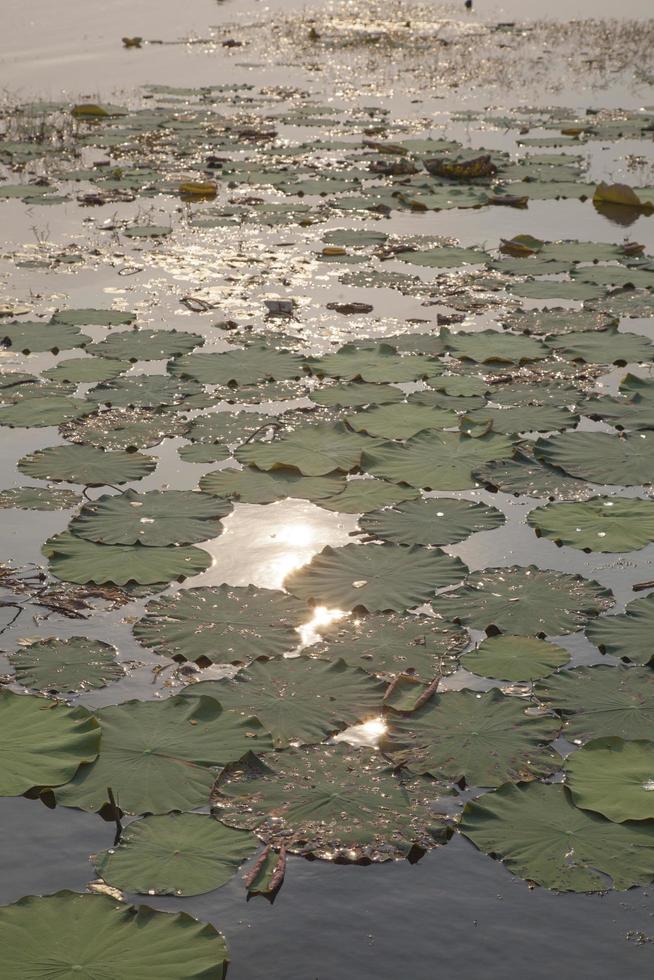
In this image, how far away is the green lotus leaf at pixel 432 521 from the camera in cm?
420

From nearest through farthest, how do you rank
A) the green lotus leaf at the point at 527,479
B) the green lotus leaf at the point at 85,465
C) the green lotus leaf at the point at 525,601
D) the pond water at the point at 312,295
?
1. the pond water at the point at 312,295
2. the green lotus leaf at the point at 525,601
3. the green lotus leaf at the point at 527,479
4. the green lotus leaf at the point at 85,465

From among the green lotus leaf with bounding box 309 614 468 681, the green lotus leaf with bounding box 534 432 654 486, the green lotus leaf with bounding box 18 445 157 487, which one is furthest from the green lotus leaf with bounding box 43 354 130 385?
the green lotus leaf with bounding box 309 614 468 681

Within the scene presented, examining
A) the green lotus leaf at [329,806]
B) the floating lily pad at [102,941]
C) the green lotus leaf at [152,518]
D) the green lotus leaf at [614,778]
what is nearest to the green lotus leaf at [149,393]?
the green lotus leaf at [152,518]

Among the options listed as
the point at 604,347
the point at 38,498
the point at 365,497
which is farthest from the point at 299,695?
the point at 604,347

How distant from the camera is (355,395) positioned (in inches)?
215

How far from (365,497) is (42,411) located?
1.62 meters

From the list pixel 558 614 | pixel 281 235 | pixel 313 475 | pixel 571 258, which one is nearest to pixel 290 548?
pixel 313 475

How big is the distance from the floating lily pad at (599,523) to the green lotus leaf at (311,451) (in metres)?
0.82

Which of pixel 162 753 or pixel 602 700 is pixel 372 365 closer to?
pixel 602 700

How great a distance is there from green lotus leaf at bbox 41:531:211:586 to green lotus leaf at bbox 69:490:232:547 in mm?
46

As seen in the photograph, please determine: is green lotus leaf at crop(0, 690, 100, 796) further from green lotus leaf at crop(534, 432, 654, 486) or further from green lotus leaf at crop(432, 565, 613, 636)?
green lotus leaf at crop(534, 432, 654, 486)

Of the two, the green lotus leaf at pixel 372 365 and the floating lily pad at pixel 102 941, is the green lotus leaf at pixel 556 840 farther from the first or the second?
the green lotus leaf at pixel 372 365

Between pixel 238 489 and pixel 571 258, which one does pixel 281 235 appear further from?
pixel 238 489

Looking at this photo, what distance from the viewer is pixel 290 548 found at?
4203 millimetres
